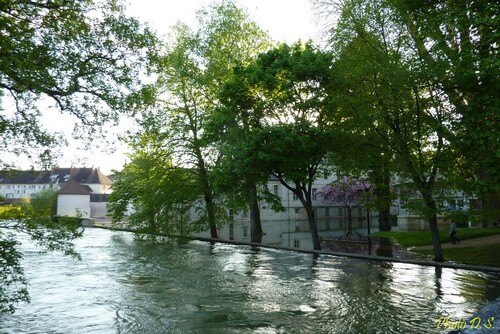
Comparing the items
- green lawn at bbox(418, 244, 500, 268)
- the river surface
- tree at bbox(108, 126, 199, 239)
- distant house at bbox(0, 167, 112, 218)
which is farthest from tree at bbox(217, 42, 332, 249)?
distant house at bbox(0, 167, 112, 218)

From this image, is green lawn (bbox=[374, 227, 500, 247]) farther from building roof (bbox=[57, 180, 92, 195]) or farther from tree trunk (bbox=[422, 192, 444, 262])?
building roof (bbox=[57, 180, 92, 195])

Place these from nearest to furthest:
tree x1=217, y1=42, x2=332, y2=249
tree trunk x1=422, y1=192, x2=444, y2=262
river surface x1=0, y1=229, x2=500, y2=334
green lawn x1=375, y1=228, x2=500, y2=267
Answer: river surface x1=0, y1=229, x2=500, y2=334 → tree trunk x1=422, y1=192, x2=444, y2=262 → green lawn x1=375, y1=228, x2=500, y2=267 → tree x1=217, y1=42, x2=332, y2=249

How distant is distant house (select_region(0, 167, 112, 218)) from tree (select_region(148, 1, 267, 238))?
51.8 metres

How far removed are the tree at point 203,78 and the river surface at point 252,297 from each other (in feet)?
32.0

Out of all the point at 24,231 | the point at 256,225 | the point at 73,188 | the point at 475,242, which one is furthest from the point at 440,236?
the point at 73,188

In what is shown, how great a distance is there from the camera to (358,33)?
61.4 feet

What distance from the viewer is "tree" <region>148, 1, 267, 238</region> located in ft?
88.1

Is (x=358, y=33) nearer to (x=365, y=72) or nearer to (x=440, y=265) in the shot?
(x=365, y=72)

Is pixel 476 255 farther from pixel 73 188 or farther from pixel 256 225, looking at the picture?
pixel 73 188

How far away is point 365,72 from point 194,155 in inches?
576

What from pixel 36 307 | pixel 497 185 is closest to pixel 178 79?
pixel 36 307

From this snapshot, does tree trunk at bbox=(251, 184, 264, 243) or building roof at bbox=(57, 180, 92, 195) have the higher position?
building roof at bbox=(57, 180, 92, 195)

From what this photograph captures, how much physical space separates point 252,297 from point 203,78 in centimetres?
1754

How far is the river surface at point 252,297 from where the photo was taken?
30.0ft
